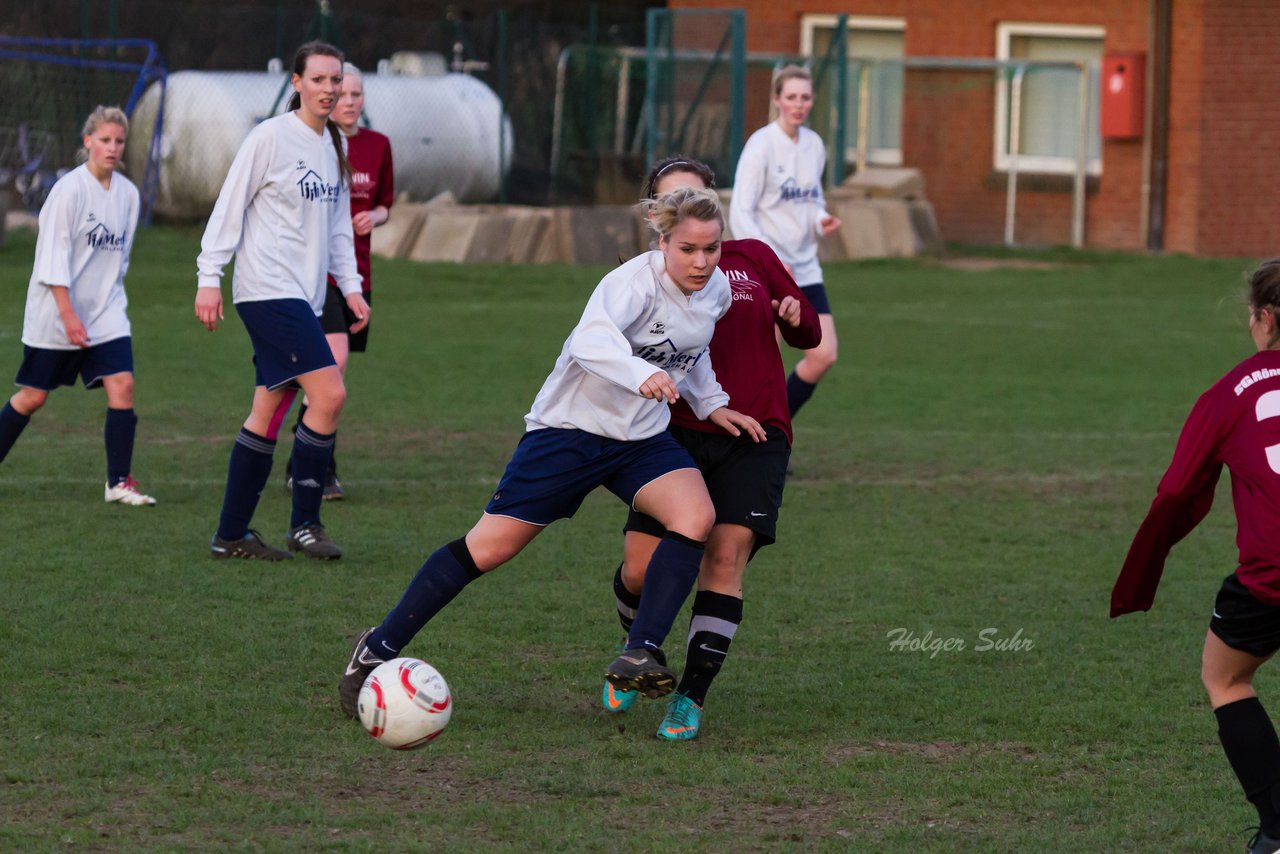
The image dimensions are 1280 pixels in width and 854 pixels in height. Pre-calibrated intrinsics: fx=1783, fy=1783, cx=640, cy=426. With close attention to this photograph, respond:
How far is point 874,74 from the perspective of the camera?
82.8 ft

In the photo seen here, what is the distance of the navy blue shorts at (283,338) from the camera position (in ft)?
22.0

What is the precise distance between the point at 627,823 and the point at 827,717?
1.11 meters

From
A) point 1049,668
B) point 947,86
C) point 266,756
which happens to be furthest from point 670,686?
point 947,86

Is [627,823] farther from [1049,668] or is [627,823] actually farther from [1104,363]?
[1104,363]

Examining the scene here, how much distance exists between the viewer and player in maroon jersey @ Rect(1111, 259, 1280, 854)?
3.83 metres

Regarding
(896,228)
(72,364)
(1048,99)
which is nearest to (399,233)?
(896,228)

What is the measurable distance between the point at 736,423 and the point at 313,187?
2.56 meters

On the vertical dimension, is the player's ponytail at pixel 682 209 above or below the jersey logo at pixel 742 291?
above

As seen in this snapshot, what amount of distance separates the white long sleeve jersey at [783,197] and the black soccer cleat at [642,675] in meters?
4.71

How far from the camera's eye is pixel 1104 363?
13688 millimetres

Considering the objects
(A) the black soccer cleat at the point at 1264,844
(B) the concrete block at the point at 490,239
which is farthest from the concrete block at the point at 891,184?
(A) the black soccer cleat at the point at 1264,844

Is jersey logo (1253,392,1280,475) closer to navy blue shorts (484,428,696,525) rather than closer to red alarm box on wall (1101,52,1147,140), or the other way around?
navy blue shorts (484,428,696,525)

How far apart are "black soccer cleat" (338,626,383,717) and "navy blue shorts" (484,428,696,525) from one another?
1.67 feet

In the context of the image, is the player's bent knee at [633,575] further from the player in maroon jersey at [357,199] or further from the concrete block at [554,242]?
the concrete block at [554,242]
